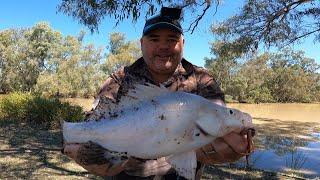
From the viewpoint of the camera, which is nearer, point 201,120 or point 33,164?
point 201,120

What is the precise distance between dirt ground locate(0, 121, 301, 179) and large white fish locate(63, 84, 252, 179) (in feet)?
16.1

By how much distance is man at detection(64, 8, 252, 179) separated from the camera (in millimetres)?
2062

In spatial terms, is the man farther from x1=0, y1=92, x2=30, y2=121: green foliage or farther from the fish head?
x1=0, y1=92, x2=30, y2=121: green foliage

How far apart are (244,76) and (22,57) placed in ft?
78.1

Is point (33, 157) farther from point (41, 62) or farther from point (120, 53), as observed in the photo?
point (120, 53)

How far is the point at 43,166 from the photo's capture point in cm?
739

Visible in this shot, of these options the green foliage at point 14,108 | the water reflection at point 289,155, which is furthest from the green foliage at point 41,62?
the water reflection at point 289,155

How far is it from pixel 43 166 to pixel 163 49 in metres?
5.77

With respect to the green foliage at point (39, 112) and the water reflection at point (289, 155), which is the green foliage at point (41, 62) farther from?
the water reflection at point (289, 155)

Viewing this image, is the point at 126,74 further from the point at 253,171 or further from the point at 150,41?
the point at 253,171

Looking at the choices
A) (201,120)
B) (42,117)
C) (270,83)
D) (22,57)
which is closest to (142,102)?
(201,120)

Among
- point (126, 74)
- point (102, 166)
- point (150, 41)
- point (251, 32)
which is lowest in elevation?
point (102, 166)

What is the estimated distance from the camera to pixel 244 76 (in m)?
49.0

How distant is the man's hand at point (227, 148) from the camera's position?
1.90m
